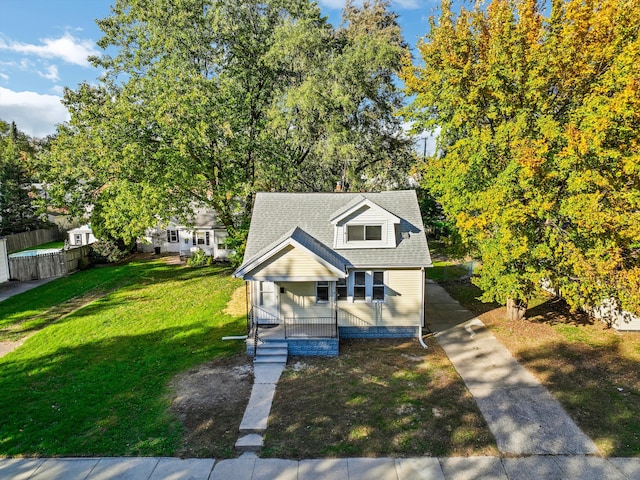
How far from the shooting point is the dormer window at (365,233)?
16.3 metres

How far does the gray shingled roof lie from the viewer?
51.2 ft

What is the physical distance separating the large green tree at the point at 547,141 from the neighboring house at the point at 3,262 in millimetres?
26134

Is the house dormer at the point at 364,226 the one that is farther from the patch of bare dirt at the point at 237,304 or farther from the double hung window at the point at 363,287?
the patch of bare dirt at the point at 237,304

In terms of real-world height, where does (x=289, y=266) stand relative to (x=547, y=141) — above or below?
below

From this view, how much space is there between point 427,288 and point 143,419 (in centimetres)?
1698

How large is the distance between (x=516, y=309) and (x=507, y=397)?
23.1 ft

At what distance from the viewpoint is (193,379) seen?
1260 centimetres

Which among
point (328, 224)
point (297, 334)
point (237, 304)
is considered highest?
point (328, 224)

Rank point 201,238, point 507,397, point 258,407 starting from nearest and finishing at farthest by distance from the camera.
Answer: point 258,407 → point 507,397 → point 201,238

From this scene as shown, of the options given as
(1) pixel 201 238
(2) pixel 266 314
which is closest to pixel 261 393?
(2) pixel 266 314

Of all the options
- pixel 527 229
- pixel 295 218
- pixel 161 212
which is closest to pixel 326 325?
pixel 295 218

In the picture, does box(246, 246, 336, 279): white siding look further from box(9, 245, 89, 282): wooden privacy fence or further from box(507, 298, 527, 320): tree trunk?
box(9, 245, 89, 282): wooden privacy fence

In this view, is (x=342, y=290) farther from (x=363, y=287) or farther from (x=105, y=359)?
(x=105, y=359)

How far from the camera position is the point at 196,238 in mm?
31109
